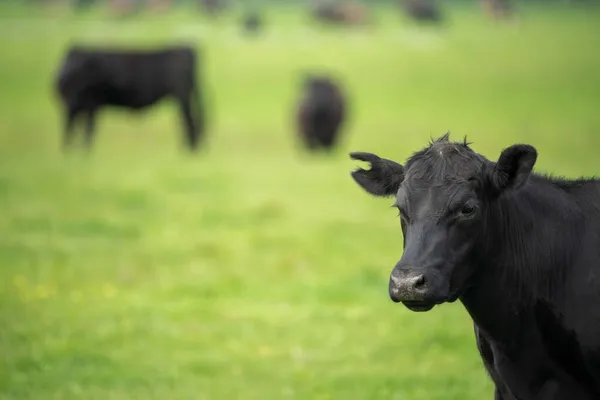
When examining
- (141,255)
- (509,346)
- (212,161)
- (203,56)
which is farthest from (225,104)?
(509,346)

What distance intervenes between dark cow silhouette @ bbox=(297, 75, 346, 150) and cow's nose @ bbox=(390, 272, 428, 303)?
20.3 m

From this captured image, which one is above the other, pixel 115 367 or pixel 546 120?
pixel 546 120

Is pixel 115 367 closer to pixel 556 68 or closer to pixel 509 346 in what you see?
pixel 509 346

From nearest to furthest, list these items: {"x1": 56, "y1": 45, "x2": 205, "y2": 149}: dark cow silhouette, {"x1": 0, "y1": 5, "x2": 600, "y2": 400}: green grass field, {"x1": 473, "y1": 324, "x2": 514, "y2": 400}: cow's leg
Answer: {"x1": 473, "y1": 324, "x2": 514, "y2": 400}: cow's leg < {"x1": 0, "y1": 5, "x2": 600, "y2": 400}: green grass field < {"x1": 56, "y1": 45, "x2": 205, "y2": 149}: dark cow silhouette

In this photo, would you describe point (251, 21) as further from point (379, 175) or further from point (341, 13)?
point (379, 175)

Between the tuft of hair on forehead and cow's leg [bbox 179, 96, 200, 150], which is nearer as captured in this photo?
the tuft of hair on forehead

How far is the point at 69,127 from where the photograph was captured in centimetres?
2417

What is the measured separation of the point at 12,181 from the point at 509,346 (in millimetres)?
14203

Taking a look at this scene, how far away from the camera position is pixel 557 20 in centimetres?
2611

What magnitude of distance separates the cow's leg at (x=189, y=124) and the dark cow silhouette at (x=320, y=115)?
2.48 m

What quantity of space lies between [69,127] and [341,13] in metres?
12.4

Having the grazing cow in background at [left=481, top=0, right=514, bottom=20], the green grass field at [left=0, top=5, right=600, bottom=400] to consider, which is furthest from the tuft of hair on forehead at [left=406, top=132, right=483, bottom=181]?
the grazing cow in background at [left=481, top=0, right=514, bottom=20]

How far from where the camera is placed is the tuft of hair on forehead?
189 inches

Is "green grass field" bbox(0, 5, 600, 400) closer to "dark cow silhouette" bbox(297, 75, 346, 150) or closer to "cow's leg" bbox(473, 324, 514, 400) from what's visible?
"dark cow silhouette" bbox(297, 75, 346, 150)
